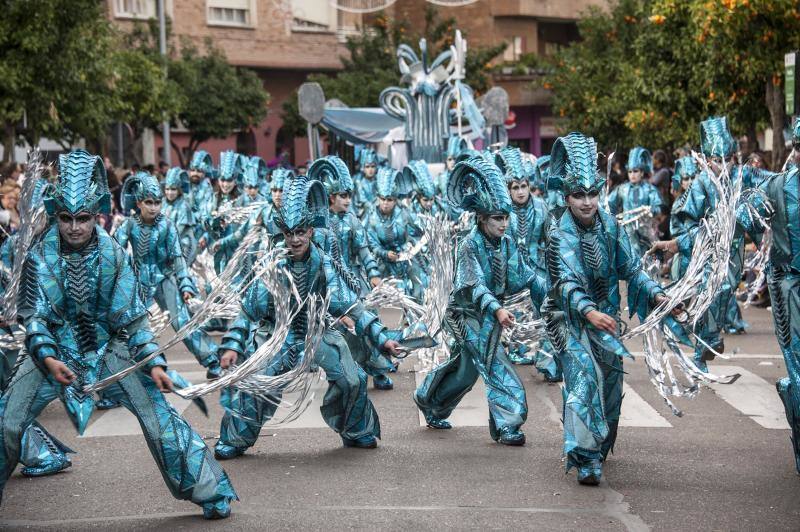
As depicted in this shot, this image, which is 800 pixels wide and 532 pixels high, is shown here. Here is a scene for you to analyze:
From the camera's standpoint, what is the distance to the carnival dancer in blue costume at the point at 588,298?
7762 mm

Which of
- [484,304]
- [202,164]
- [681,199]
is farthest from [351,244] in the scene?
[202,164]

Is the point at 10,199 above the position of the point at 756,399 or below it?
above

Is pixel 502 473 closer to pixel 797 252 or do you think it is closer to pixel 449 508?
pixel 449 508

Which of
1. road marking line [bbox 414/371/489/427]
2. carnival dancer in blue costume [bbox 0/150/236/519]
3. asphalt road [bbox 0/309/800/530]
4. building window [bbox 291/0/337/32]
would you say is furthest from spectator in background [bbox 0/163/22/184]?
building window [bbox 291/0/337/32]

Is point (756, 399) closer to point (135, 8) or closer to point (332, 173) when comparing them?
point (332, 173)

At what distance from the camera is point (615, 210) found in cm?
1844

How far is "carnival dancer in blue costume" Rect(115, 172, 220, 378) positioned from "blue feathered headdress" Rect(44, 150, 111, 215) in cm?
497

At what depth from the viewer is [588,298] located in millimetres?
7859

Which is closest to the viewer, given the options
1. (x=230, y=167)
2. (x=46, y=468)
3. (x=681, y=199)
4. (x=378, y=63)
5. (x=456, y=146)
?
(x=46, y=468)

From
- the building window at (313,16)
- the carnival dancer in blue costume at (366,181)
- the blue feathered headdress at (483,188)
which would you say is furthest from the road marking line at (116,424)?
the building window at (313,16)

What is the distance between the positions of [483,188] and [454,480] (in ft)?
6.92

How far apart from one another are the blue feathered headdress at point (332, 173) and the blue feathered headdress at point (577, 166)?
2628 mm

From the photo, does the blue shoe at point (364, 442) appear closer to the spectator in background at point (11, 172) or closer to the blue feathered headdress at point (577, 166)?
the blue feathered headdress at point (577, 166)

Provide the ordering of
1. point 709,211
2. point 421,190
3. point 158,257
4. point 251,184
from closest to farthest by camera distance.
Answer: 1. point 709,211
2. point 158,257
3. point 421,190
4. point 251,184
